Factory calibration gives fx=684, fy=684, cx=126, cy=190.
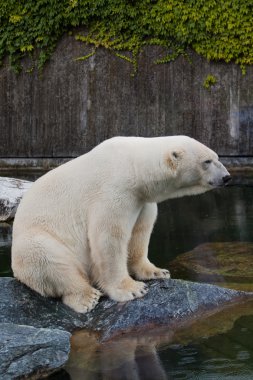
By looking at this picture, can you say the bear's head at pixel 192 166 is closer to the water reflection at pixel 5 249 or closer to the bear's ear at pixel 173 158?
the bear's ear at pixel 173 158

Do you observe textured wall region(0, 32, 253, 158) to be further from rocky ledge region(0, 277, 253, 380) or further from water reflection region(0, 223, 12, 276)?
rocky ledge region(0, 277, 253, 380)

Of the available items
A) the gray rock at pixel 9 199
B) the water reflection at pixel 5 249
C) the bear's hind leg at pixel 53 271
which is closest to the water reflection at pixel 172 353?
the bear's hind leg at pixel 53 271

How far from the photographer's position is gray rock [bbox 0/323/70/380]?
377 cm

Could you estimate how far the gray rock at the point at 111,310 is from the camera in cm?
461

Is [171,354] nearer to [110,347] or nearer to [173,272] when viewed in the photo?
[110,347]

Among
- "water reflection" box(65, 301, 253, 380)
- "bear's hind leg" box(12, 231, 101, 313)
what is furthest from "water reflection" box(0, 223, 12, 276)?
"water reflection" box(65, 301, 253, 380)

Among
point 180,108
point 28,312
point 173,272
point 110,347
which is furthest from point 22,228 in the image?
point 180,108

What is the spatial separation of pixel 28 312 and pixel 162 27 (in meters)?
10.8

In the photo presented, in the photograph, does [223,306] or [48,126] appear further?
[48,126]

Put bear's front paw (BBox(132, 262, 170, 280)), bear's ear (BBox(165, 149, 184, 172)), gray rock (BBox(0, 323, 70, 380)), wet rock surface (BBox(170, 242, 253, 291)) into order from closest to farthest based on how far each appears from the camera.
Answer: gray rock (BBox(0, 323, 70, 380)) → bear's ear (BBox(165, 149, 184, 172)) → bear's front paw (BBox(132, 262, 170, 280)) → wet rock surface (BBox(170, 242, 253, 291))

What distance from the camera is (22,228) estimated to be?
476 centimetres

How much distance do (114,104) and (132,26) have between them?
1.72m

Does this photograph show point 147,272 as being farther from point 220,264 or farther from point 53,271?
point 220,264

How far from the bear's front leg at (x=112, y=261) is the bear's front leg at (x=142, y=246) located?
24cm
